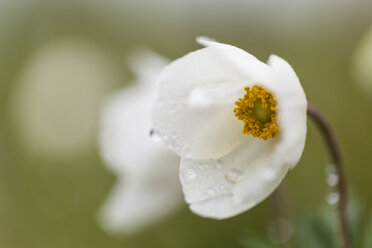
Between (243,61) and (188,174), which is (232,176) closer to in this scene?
(188,174)

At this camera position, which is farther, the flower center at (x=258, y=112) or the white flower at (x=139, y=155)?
the white flower at (x=139, y=155)

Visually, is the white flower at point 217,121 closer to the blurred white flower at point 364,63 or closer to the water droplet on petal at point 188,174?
the water droplet on petal at point 188,174

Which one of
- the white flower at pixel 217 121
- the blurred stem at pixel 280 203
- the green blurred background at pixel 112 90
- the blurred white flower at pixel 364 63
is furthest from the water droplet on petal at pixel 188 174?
the green blurred background at pixel 112 90

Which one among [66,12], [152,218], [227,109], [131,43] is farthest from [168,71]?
[66,12]

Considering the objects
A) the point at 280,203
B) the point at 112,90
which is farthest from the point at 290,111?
the point at 112,90

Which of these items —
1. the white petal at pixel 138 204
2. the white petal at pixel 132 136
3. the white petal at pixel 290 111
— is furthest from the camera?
the white petal at pixel 138 204

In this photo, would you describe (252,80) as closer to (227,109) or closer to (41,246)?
(227,109)
